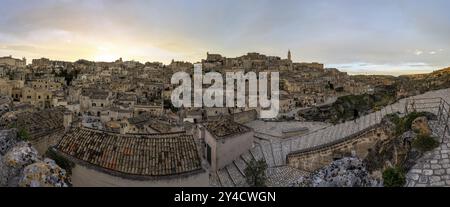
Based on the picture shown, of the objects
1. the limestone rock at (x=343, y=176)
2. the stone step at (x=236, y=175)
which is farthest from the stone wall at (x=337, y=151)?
the limestone rock at (x=343, y=176)

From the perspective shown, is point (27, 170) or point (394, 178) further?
point (394, 178)

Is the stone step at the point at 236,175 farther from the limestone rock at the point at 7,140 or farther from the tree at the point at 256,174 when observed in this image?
the limestone rock at the point at 7,140

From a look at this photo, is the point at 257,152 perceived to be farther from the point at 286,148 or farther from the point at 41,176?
the point at 41,176

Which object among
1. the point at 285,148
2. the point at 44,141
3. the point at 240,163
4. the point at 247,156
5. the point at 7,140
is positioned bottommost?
the point at 240,163

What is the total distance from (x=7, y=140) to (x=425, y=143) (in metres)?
9.02

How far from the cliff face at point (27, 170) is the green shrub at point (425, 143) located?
718cm

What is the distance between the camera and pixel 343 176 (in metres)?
5.98

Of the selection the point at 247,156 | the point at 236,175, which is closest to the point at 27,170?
the point at 236,175

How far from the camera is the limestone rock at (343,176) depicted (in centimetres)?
590

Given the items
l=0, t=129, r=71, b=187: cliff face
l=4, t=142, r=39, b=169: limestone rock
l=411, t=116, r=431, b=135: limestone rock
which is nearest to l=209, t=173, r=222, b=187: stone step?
l=411, t=116, r=431, b=135: limestone rock

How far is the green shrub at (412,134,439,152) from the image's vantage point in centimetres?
833

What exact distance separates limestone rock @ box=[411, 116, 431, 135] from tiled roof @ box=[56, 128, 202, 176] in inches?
225

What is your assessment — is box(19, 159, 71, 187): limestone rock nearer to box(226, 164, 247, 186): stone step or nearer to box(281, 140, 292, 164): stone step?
box(226, 164, 247, 186): stone step
